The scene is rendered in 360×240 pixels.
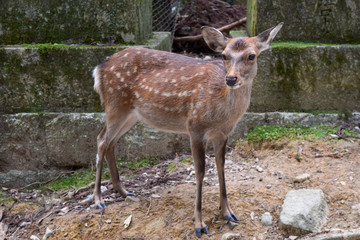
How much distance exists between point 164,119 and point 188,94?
0.41 meters

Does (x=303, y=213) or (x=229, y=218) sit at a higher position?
(x=303, y=213)

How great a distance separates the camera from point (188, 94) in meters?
4.10

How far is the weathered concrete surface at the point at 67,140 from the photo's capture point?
17.9ft

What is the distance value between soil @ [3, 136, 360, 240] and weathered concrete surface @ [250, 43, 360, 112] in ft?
2.13

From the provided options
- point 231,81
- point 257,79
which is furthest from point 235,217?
point 257,79

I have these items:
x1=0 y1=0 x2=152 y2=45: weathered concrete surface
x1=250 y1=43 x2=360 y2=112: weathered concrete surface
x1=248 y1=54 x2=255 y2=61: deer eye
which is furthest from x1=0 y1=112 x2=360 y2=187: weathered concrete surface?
x1=248 y1=54 x2=255 y2=61: deer eye

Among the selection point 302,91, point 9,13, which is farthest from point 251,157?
point 9,13

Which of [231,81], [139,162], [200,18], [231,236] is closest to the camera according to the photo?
[231,81]

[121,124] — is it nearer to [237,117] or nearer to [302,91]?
[237,117]

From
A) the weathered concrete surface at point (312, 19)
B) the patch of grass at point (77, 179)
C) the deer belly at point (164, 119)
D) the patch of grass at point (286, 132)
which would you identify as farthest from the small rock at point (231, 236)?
the weathered concrete surface at point (312, 19)

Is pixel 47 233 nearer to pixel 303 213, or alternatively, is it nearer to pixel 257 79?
pixel 303 213

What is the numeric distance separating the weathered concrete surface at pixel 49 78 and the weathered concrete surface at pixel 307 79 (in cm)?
156

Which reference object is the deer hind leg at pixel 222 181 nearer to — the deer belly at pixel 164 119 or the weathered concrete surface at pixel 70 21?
the deer belly at pixel 164 119

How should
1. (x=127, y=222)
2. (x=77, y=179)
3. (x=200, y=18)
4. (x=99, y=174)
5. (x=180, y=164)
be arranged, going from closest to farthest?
(x=127, y=222)
(x=99, y=174)
(x=180, y=164)
(x=77, y=179)
(x=200, y=18)
